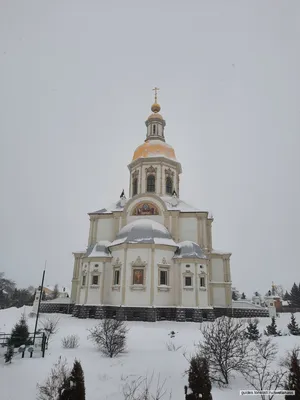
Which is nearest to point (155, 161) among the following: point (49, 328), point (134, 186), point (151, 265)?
point (134, 186)

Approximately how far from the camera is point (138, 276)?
26141 millimetres

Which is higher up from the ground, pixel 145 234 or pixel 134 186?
pixel 134 186

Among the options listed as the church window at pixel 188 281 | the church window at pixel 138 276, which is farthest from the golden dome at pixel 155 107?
the church window at pixel 188 281

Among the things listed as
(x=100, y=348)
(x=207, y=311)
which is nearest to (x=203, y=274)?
(x=207, y=311)

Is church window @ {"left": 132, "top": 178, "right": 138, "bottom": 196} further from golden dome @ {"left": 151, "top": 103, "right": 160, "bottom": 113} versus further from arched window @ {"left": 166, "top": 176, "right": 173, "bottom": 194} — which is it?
golden dome @ {"left": 151, "top": 103, "right": 160, "bottom": 113}

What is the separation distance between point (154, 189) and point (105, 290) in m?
13.3

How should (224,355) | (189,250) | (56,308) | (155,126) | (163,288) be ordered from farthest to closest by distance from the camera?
(155,126) → (56,308) → (189,250) → (163,288) → (224,355)

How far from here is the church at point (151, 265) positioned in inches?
1006

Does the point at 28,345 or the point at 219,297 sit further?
the point at 219,297

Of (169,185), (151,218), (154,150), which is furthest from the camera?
(154,150)

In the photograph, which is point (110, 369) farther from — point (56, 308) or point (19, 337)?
A: point (56, 308)

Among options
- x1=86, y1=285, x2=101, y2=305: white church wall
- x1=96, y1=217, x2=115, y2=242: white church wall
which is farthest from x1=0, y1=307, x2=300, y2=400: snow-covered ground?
x1=96, y1=217, x2=115, y2=242: white church wall

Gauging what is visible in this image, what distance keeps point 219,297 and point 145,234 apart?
10.6 metres

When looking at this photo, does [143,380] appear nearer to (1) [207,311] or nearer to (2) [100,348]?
(2) [100,348]
